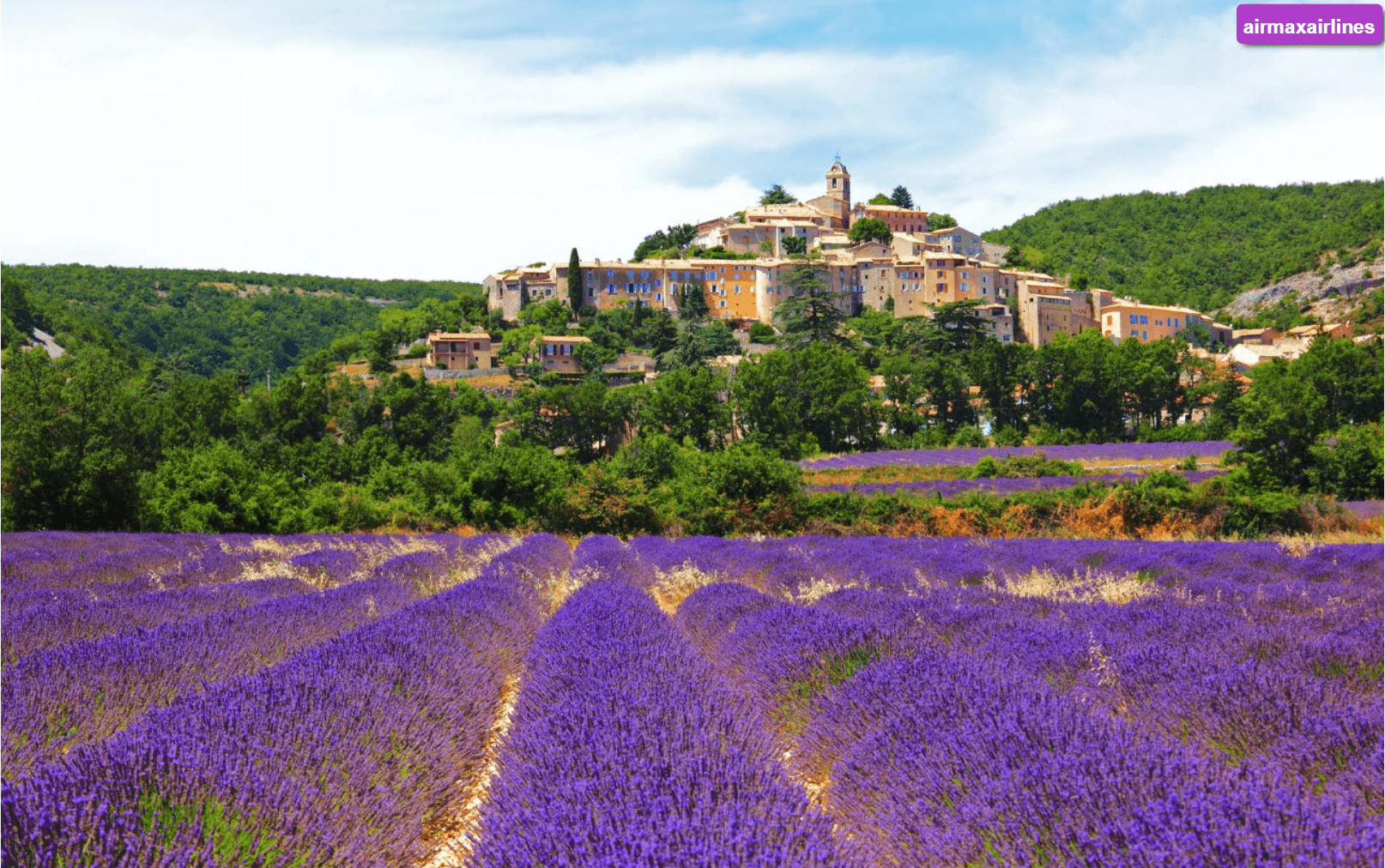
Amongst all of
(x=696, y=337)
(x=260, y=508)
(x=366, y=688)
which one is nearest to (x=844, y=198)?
(x=696, y=337)

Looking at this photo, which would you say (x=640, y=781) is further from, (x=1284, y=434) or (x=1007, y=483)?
(x=1007, y=483)

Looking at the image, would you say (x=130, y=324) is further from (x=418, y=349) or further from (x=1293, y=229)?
(x=1293, y=229)

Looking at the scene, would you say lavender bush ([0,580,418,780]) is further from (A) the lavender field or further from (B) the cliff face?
(B) the cliff face

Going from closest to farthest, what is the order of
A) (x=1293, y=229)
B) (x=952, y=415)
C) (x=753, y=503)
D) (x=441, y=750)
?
(x=441, y=750) → (x=753, y=503) → (x=952, y=415) → (x=1293, y=229)

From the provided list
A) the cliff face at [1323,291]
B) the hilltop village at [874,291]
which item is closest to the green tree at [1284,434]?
the hilltop village at [874,291]

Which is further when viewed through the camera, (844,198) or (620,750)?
(844,198)

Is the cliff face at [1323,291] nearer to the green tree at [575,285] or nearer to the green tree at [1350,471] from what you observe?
the green tree at [575,285]

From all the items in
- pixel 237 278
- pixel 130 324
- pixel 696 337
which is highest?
pixel 237 278

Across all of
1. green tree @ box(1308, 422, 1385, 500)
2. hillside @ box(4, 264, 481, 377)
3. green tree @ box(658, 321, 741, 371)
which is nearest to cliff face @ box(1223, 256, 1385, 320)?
green tree @ box(658, 321, 741, 371)
